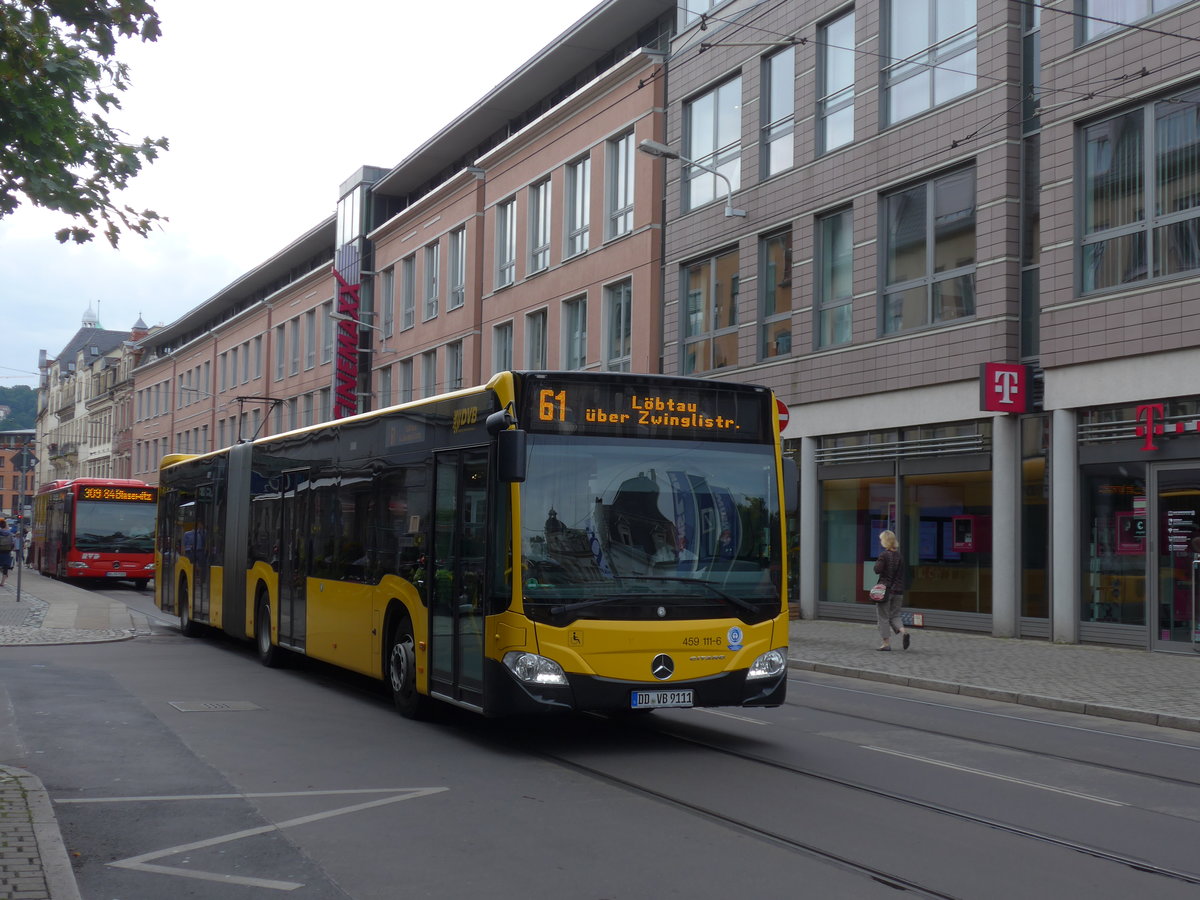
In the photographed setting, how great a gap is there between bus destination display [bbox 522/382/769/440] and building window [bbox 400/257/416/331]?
125ft

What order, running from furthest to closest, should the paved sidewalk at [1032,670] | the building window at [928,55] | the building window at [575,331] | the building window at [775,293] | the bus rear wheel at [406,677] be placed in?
the building window at [575,331], the building window at [775,293], the building window at [928,55], the paved sidewalk at [1032,670], the bus rear wheel at [406,677]

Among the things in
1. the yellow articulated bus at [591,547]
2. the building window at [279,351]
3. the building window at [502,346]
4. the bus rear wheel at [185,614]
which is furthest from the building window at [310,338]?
the yellow articulated bus at [591,547]

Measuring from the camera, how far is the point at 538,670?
30.8ft

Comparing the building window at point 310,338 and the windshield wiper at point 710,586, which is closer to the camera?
the windshield wiper at point 710,586

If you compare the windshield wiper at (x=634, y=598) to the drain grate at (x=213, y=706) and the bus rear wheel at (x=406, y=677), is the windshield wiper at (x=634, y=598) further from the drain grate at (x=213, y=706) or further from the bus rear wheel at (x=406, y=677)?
the drain grate at (x=213, y=706)

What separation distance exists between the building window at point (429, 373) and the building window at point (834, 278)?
21231 millimetres

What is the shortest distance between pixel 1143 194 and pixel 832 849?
14895 mm

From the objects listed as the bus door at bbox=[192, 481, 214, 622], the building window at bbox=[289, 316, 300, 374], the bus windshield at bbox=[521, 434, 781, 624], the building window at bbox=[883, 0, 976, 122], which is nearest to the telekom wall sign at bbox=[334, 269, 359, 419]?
the building window at bbox=[289, 316, 300, 374]

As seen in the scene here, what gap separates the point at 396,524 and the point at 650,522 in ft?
9.92

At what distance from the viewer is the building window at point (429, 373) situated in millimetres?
45106

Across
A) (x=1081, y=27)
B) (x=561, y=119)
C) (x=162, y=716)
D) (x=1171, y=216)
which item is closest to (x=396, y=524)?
(x=162, y=716)

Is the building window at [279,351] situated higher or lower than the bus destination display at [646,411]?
higher

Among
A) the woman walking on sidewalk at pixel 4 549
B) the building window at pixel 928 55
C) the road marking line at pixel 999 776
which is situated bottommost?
the road marking line at pixel 999 776

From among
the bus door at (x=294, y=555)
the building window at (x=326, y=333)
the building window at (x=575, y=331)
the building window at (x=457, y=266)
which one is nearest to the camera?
the bus door at (x=294, y=555)
